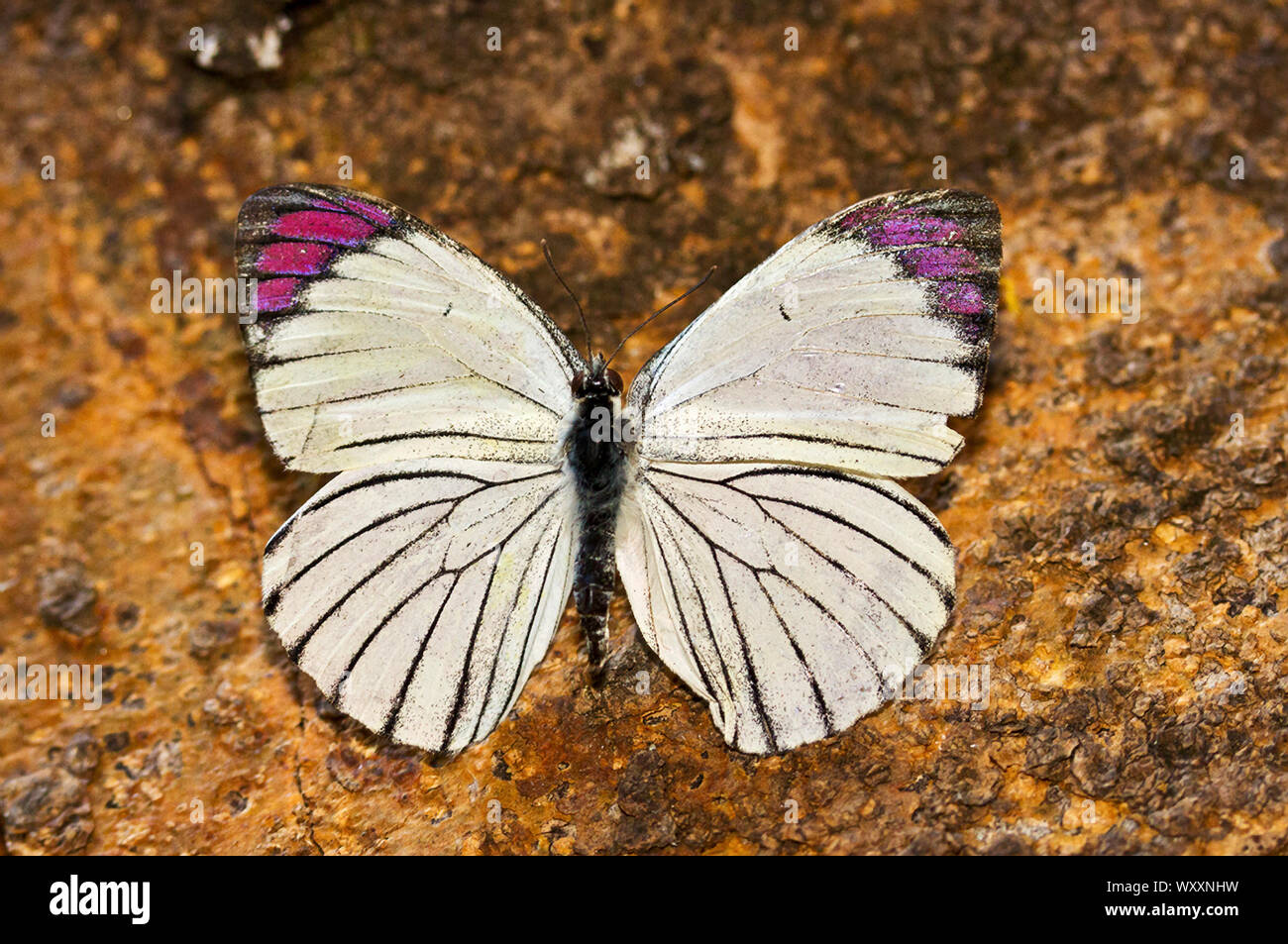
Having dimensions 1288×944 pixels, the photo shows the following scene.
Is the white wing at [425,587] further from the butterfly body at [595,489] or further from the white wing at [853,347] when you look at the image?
the white wing at [853,347]

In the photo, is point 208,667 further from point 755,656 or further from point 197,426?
point 755,656

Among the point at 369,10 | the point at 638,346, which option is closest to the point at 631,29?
the point at 369,10

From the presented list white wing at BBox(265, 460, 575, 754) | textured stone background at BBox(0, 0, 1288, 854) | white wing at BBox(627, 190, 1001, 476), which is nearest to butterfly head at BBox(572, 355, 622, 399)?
white wing at BBox(627, 190, 1001, 476)

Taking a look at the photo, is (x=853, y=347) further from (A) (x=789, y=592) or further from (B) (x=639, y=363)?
(B) (x=639, y=363)

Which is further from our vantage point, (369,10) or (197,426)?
(369,10)

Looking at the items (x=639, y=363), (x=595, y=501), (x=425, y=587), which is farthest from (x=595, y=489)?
(x=639, y=363)

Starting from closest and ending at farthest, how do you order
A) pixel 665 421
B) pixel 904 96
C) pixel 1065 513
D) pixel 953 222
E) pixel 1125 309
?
pixel 953 222
pixel 665 421
pixel 1065 513
pixel 1125 309
pixel 904 96

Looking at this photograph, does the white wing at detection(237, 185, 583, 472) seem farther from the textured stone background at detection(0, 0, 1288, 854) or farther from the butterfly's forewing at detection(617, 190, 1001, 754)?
the textured stone background at detection(0, 0, 1288, 854)
